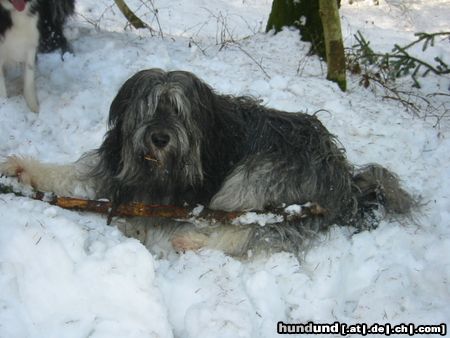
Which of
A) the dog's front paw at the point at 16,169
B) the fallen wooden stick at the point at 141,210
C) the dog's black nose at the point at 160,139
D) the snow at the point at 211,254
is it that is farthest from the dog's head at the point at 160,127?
the dog's front paw at the point at 16,169

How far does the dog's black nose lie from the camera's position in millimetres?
3013

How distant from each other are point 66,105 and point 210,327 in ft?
9.23

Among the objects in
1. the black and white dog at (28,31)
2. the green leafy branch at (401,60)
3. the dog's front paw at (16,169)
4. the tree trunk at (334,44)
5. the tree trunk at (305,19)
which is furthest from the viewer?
the tree trunk at (305,19)

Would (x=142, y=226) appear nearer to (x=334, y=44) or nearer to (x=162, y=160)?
(x=162, y=160)

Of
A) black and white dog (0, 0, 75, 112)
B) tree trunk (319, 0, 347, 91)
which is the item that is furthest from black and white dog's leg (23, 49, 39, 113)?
tree trunk (319, 0, 347, 91)

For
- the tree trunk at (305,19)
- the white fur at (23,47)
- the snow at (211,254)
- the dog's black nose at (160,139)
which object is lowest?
the snow at (211,254)

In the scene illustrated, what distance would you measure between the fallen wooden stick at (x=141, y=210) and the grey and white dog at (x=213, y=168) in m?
0.06

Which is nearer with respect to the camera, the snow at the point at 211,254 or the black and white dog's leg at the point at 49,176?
the snow at the point at 211,254

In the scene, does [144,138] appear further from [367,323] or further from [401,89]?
[401,89]

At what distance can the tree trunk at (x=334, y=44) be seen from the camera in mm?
5113

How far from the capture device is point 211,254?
10.7 feet

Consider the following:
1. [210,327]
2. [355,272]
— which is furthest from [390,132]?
[210,327]

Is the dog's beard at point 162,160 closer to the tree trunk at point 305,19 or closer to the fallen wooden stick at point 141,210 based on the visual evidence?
the fallen wooden stick at point 141,210

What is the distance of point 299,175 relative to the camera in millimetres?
3484
